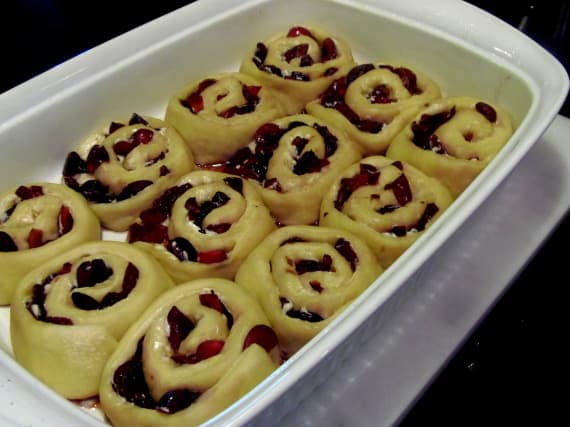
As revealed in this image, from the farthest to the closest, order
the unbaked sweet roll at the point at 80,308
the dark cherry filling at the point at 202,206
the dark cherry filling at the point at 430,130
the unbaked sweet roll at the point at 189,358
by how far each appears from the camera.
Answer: the dark cherry filling at the point at 430,130
the dark cherry filling at the point at 202,206
the unbaked sweet roll at the point at 80,308
the unbaked sweet roll at the point at 189,358

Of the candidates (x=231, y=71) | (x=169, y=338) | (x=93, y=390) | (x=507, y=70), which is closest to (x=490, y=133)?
(x=507, y=70)

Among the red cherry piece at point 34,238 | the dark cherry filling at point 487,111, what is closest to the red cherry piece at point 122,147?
the red cherry piece at point 34,238

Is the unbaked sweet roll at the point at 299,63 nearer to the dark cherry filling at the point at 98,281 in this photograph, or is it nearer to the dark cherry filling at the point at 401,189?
the dark cherry filling at the point at 401,189

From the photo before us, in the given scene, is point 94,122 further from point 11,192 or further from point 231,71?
point 231,71

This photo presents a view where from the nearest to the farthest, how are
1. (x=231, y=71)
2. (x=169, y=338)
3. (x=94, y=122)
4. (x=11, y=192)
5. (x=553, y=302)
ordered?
(x=169, y=338)
(x=11, y=192)
(x=94, y=122)
(x=553, y=302)
(x=231, y=71)

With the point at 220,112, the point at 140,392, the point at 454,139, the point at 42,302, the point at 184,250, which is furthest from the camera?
the point at 220,112

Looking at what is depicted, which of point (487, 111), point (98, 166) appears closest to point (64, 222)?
point (98, 166)

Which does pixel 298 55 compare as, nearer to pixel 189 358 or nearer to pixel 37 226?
pixel 37 226
